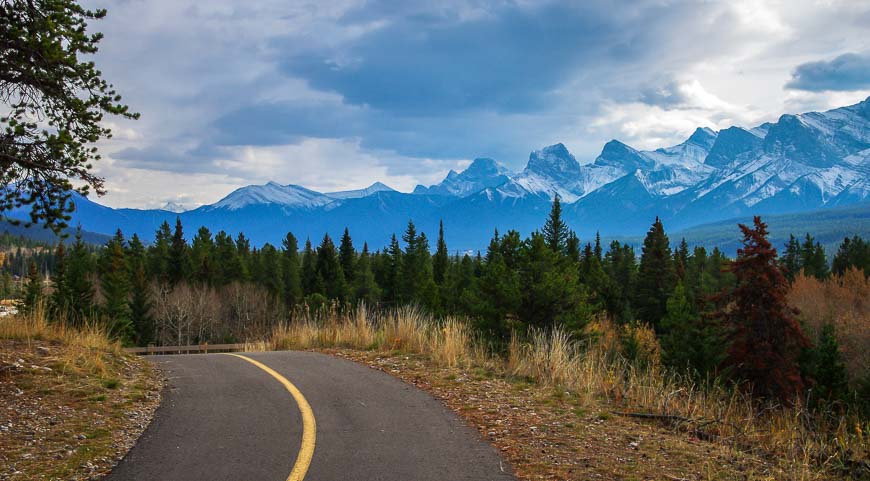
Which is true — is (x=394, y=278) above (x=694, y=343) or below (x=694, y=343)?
above

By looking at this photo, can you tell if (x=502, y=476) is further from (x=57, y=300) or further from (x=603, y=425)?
(x=57, y=300)

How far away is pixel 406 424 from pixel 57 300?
51.3 m

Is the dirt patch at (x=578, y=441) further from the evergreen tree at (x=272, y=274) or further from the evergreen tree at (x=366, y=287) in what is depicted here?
the evergreen tree at (x=272, y=274)

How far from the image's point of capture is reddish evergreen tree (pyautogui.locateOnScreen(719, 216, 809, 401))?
30.7 metres

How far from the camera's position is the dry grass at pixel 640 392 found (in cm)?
680

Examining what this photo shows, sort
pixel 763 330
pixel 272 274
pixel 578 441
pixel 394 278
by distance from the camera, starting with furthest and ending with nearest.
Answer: pixel 394 278 < pixel 272 274 < pixel 763 330 < pixel 578 441

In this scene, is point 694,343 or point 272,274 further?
point 272,274

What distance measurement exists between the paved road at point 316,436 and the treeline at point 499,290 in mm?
5502

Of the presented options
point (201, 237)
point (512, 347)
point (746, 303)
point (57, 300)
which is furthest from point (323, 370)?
point (201, 237)

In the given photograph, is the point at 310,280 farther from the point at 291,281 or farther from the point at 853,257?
the point at 853,257

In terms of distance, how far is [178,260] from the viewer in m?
88.2

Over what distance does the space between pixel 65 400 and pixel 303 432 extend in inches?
154

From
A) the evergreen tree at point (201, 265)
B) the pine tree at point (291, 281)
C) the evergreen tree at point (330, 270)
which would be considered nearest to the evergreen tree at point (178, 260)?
the evergreen tree at point (201, 265)

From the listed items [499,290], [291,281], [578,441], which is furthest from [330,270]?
[578,441]
